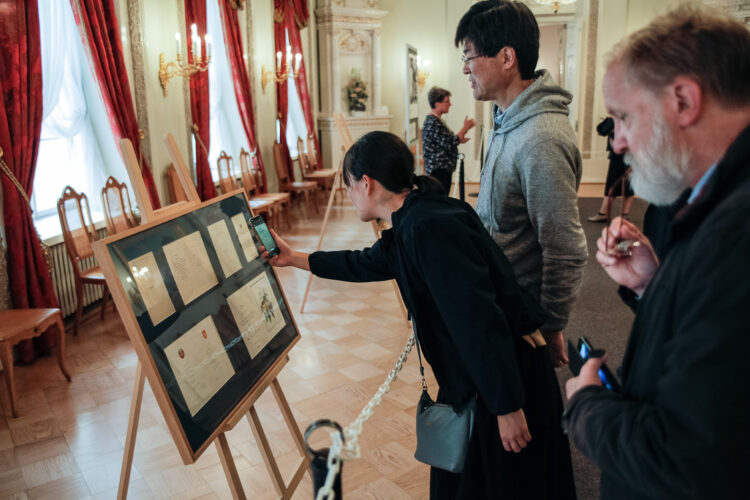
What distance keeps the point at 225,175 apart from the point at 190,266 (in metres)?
5.95

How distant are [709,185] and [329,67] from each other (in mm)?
10917

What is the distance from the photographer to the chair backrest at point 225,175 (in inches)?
273

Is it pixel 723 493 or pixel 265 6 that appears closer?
pixel 723 493

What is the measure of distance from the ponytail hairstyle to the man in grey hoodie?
30cm

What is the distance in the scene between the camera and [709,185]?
82cm

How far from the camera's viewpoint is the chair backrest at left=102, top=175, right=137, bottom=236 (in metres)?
4.86

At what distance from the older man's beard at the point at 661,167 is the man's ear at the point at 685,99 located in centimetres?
2

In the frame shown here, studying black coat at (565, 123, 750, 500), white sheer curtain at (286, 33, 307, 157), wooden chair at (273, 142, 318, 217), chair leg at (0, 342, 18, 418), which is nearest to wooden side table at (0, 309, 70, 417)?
chair leg at (0, 342, 18, 418)

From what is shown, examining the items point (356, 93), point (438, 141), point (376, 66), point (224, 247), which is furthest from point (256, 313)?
point (376, 66)

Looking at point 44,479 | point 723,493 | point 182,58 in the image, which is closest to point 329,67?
point 182,58

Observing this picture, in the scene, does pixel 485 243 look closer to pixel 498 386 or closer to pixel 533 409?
pixel 498 386

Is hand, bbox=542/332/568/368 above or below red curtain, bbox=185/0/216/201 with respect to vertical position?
below

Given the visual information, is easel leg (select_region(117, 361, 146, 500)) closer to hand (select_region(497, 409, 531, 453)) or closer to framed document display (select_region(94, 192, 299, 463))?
framed document display (select_region(94, 192, 299, 463))

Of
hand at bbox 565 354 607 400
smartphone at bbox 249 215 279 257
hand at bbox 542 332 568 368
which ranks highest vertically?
smartphone at bbox 249 215 279 257
